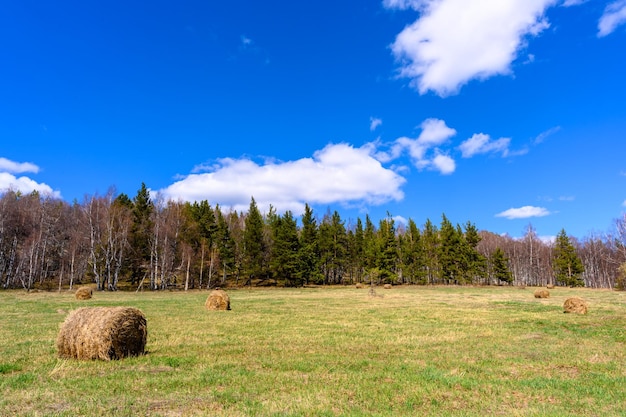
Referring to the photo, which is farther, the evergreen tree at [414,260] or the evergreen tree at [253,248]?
the evergreen tree at [414,260]

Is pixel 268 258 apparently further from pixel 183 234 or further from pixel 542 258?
pixel 542 258

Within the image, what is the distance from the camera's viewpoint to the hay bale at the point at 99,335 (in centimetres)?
1051

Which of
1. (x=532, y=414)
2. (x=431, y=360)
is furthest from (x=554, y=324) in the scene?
(x=532, y=414)

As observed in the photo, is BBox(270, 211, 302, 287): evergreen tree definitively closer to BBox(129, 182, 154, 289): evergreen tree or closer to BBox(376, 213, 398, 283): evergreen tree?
BBox(376, 213, 398, 283): evergreen tree

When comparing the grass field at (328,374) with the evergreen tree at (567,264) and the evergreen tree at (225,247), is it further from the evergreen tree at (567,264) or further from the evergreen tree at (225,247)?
the evergreen tree at (567,264)

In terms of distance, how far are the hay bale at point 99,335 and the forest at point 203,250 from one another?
48.3m

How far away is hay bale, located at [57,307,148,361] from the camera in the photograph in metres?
10.5

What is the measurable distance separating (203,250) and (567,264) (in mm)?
73221

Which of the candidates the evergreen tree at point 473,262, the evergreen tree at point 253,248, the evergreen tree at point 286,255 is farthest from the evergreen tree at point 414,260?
the evergreen tree at point 253,248

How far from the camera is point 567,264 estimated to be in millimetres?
78562

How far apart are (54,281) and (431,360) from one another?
74.5 meters

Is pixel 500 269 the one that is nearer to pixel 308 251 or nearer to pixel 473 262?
pixel 473 262

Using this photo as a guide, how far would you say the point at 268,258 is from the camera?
7556 centimetres

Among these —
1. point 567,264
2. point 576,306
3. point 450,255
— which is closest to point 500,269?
point 450,255
